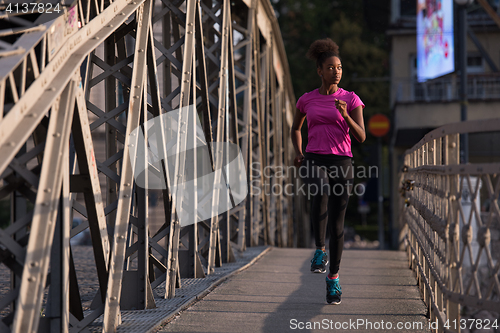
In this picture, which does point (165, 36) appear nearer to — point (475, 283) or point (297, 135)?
point (297, 135)

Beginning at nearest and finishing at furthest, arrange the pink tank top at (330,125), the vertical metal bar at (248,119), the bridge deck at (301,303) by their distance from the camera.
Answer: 1. the bridge deck at (301,303)
2. the pink tank top at (330,125)
3. the vertical metal bar at (248,119)

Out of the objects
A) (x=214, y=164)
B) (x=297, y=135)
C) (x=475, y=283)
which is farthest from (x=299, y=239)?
(x=475, y=283)

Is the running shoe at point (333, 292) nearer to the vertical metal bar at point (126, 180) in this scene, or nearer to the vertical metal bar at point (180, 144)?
the vertical metal bar at point (180, 144)

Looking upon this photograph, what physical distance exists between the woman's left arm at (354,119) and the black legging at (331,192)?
0.21 metres

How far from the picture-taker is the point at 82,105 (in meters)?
3.19

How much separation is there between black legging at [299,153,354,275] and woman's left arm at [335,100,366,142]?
0.21m

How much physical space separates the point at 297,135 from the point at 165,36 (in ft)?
7.98

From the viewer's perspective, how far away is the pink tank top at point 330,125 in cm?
435

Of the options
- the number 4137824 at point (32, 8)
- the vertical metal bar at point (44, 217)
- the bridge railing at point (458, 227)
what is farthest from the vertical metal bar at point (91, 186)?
the bridge railing at point (458, 227)

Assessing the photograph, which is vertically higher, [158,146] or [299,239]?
[158,146]

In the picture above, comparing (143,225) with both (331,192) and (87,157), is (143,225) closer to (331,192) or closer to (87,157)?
(87,157)

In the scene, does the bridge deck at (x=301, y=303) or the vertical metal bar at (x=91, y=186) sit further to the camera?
the bridge deck at (x=301, y=303)

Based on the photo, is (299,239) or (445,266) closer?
(445,266)

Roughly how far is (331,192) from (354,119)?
0.54 meters
